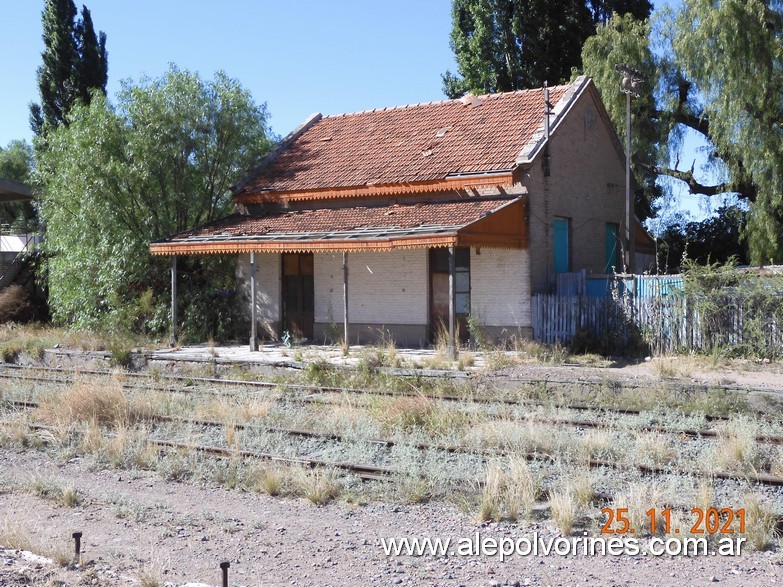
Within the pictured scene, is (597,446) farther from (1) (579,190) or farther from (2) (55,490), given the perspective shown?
(1) (579,190)

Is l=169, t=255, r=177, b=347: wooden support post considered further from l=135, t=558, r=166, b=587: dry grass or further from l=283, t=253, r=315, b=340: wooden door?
l=135, t=558, r=166, b=587: dry grass

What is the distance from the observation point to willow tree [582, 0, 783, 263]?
23.5 metres

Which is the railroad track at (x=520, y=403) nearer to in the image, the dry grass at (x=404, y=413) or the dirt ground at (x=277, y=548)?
the dry grass at (x=404, y=413)

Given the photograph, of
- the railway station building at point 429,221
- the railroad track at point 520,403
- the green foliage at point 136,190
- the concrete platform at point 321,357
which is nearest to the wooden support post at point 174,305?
the railway station building at point 429,221

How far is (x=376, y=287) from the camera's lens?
21.5 metres

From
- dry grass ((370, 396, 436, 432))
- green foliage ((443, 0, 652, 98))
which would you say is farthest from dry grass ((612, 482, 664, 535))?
green foliage ((443, 0, 652, 98))

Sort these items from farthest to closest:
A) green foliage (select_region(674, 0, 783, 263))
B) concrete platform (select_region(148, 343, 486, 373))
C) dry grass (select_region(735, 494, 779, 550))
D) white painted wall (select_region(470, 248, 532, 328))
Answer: green foliage (select_region(674, 0, 783, 263))
white painted wall (select_region(470, 248, 532, 328))
concrete platform (select_region(148, 343, 486, 373))
dry grass (select_region(735, 494, 779, 550))

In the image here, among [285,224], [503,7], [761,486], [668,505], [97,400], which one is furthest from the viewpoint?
[503,7]

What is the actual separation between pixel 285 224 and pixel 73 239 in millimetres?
7173

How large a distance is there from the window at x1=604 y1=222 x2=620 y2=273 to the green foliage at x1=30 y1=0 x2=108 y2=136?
23.9 metres

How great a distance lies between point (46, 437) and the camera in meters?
10.5

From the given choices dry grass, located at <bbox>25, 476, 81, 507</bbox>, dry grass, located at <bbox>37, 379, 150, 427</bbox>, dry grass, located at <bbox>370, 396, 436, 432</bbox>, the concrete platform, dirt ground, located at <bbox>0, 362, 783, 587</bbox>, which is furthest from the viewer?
the concrete platform

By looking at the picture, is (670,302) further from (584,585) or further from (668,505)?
(584,585)

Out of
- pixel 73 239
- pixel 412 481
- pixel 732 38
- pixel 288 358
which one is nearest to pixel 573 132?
pixel 732 38
